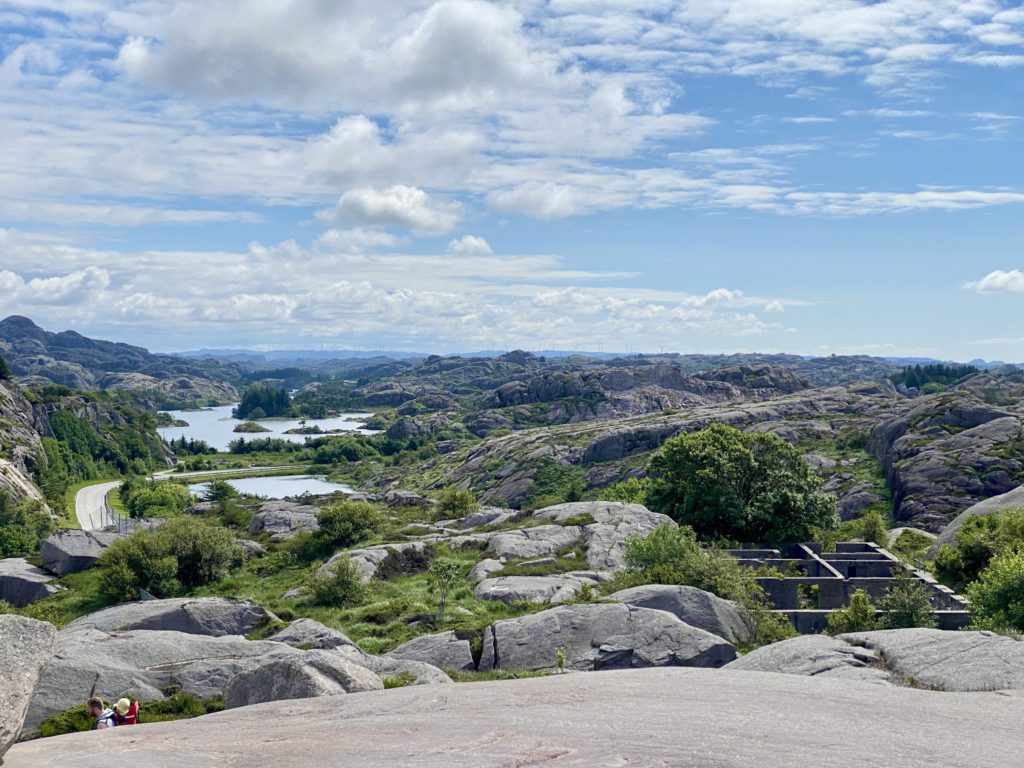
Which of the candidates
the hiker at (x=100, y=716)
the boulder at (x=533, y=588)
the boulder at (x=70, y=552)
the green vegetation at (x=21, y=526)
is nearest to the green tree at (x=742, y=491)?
the boulder at (x=533, y=588)

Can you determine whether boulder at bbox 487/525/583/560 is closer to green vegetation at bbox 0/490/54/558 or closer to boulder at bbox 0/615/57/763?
boulder at bbox 0/615/57/763

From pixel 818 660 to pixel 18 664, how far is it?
20.0 meters

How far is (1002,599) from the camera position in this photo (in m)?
31.0

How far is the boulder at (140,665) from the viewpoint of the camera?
22156mm

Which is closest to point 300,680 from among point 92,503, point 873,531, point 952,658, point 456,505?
point 952,658

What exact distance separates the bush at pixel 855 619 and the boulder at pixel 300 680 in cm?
2133

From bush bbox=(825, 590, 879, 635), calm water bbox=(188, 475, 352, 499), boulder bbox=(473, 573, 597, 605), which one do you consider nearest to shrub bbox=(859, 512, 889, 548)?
bush bbox=(825, 590, 879, 635)

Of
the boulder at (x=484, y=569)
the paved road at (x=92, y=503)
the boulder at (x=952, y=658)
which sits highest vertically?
the boulder at (x=952, y=658)

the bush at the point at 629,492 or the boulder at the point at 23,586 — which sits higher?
the bush at the point at 629,492

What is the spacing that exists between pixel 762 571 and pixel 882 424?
96.7 meters

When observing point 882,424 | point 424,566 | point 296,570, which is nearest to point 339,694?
point 424,566

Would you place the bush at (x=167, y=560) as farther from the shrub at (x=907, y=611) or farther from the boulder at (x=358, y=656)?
the shrub at (x=907, y=611)

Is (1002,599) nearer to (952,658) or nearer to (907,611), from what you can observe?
(907,611)

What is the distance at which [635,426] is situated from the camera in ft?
553
